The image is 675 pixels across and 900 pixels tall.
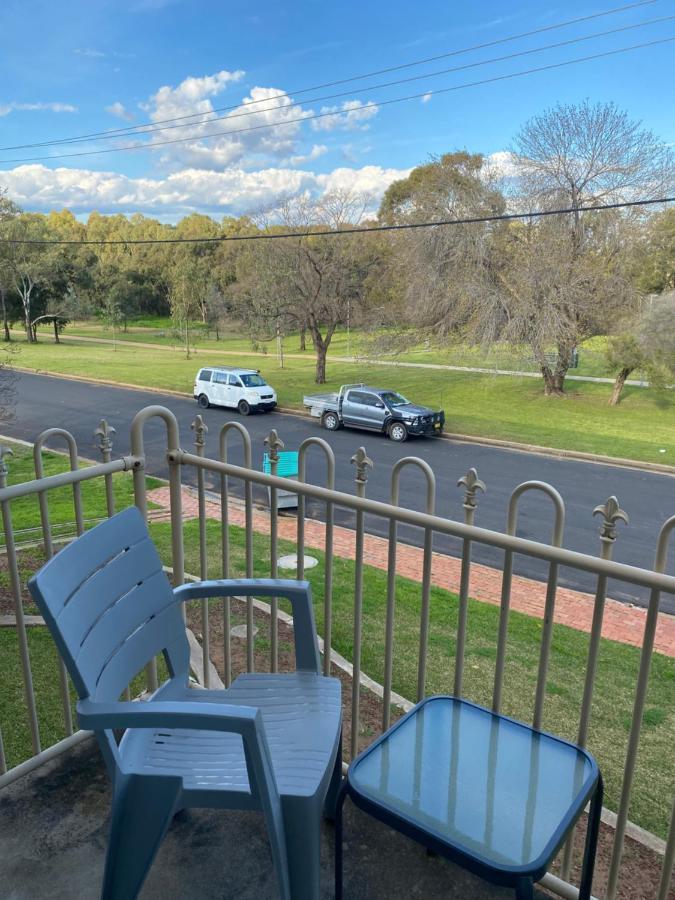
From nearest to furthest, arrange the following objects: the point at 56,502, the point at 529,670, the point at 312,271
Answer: the point at 529,670
the point at 56,502
the point at 312,271

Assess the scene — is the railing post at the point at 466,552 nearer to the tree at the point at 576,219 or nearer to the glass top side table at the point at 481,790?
the glass top side table at the point at 481,790

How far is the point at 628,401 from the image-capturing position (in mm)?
18922

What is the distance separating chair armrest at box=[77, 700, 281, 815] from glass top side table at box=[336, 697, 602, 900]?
23cm

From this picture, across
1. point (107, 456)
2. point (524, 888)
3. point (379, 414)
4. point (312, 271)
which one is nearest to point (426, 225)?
point (379, 414)

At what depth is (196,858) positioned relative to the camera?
1.59m

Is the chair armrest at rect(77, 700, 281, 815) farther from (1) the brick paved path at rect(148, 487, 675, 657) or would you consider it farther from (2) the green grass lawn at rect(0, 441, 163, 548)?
(1) the brick paved path at rect(148, 487, 675, 657)

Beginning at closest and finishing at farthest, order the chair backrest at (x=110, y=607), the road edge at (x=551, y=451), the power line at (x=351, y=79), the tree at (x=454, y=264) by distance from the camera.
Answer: the chair backrest at (x=110, y=607) < the road edge at (x=551, y=451) < the power line at (x=351, y=79) < the tree at (x=454, y=264)

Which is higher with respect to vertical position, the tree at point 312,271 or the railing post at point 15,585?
the tree at point 312,271

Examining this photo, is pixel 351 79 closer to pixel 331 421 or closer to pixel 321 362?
pixel 321 362

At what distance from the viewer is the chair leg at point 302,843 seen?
1.24 metres

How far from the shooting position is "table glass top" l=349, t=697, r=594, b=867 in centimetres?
114

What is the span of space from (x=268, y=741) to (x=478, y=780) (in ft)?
1.49

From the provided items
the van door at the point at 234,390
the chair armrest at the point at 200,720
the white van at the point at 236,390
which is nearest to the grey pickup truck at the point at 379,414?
the white van at the point at 236,390

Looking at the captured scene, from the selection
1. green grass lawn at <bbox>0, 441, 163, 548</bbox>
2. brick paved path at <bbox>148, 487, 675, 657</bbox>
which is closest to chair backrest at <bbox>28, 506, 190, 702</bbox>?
green grass lawn at <bbox>0, 441, 163, 548</bbox>
